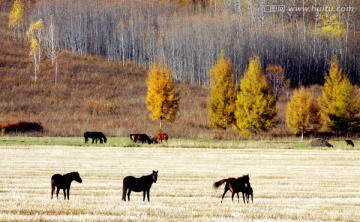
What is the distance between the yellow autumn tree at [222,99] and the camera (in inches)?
3027

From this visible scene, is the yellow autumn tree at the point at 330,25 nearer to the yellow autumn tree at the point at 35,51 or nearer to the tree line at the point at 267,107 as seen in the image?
the tree line at the point at 267,107

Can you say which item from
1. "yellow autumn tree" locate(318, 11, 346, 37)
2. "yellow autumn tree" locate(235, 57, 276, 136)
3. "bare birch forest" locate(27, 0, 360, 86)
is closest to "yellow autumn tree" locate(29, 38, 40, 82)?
"bare birch forest" locate(27, 0, 360, 86)

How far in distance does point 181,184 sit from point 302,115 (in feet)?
161

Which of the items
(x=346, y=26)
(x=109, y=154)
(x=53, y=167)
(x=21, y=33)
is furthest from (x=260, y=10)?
(x=53, y=167)

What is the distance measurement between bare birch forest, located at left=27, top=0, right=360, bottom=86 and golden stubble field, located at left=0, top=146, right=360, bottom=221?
74107mm

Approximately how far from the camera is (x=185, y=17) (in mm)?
142500

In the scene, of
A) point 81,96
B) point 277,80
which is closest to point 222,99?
point 277,80

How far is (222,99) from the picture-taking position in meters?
77.5

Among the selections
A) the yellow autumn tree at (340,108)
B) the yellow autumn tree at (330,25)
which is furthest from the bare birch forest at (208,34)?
the yellow autumn tree at (340,108)

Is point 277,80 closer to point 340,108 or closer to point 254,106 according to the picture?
point 340,108

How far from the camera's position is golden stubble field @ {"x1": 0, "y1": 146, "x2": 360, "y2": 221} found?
1692 cm

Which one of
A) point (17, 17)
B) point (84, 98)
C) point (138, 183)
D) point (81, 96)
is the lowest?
point (138, 183)

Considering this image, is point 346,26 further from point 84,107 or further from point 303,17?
point 84,107

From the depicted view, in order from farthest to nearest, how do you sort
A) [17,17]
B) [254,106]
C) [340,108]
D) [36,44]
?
1. [17,17]
2. [36,44]
3. [340,108]
4. [254,106]
